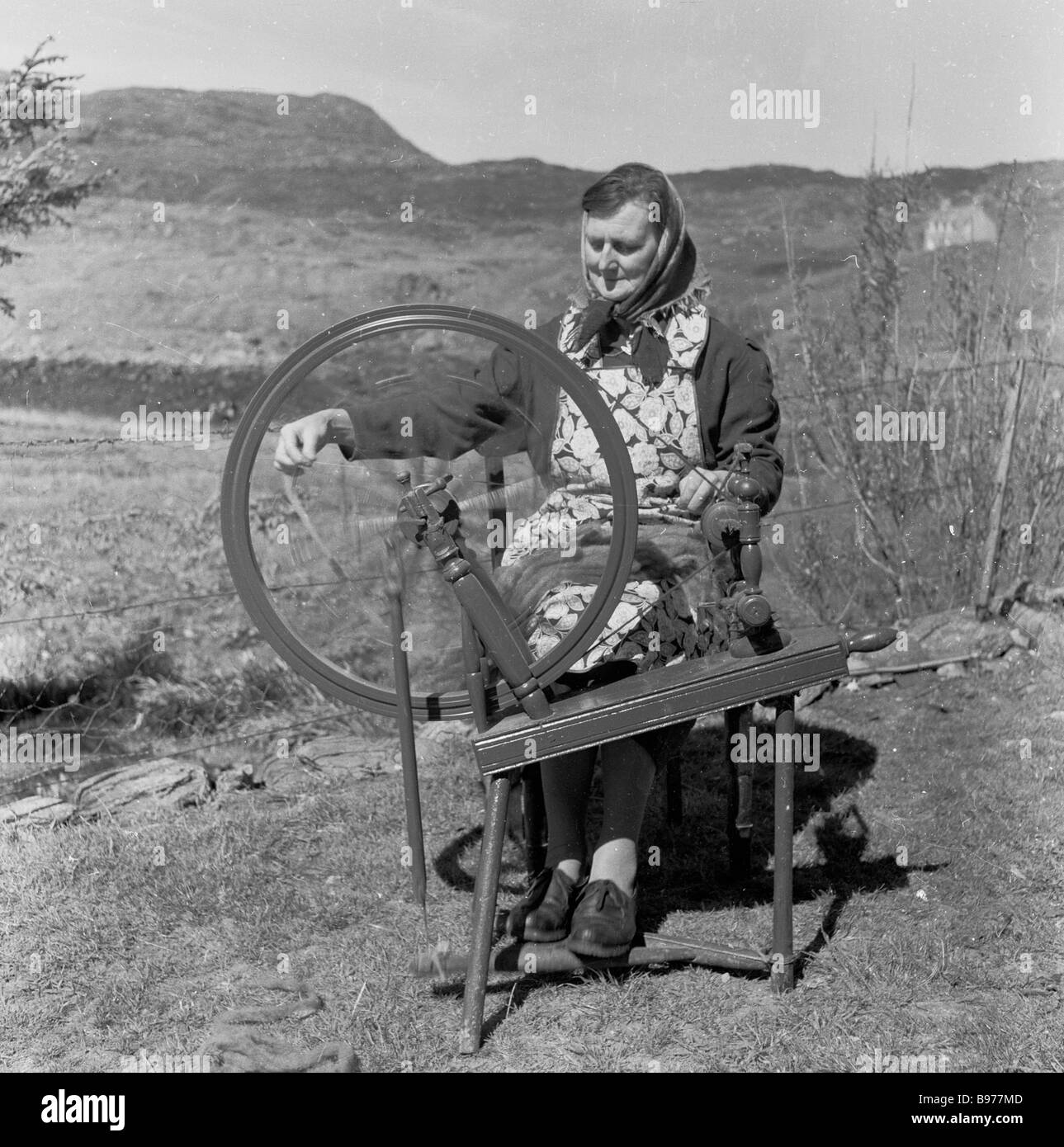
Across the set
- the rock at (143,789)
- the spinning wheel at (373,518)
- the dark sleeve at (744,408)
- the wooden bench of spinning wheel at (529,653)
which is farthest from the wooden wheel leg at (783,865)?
the rock at (143,789)

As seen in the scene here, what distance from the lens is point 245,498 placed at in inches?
102

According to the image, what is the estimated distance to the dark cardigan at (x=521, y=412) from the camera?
2.72 m

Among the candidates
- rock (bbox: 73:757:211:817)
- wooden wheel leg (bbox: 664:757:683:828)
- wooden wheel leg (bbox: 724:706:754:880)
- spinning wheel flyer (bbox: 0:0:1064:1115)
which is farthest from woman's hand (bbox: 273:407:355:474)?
rock (bbox: 73:757:211:817)

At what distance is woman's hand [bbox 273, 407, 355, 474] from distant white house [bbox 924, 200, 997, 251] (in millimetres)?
4010

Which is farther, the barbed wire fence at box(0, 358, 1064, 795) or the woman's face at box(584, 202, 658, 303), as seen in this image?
the barbed wire fence at box(0, 358, 1064, 795)

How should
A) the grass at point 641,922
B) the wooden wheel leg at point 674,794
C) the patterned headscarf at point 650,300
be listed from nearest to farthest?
the grass at point 641,922
the patterned headscarf at point 650,300
the wooden wheel leg at point 674,794

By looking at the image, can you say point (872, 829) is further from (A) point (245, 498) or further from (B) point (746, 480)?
(A) point (245, 498)

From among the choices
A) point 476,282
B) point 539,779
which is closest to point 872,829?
point 539,779

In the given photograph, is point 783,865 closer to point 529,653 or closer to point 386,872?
point 529,653

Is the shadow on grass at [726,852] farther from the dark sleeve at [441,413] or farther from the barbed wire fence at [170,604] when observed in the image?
the dark sleeve at [441,413]

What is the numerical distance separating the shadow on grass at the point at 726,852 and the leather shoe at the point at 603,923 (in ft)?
0.53

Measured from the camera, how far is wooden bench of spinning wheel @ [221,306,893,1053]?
258 cm

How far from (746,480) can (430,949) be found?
1288mm

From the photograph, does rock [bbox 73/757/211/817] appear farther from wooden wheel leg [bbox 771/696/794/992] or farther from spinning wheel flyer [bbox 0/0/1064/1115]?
wooden wheel leg [bbox 771/696/794/992]
